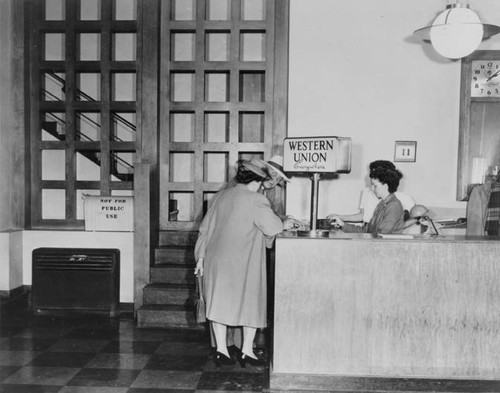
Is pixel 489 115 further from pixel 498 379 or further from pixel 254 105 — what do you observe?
pixel 498 379

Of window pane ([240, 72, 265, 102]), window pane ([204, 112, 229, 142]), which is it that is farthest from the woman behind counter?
window pane ([204, 112, 229, 142])

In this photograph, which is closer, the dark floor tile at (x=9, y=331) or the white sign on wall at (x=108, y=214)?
the dark floor tile at (x=9, y=331)

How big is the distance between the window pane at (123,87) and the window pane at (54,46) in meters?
0.73

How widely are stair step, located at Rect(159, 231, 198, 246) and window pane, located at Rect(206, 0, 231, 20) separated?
249 cm

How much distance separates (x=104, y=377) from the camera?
158 inches

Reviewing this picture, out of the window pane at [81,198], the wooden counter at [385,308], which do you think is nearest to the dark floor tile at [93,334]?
the window pane at [81,198]

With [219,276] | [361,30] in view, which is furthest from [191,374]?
[361,30]

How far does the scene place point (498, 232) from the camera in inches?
193

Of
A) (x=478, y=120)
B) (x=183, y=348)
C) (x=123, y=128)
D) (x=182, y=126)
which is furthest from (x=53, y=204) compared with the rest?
(x=478, y=120)

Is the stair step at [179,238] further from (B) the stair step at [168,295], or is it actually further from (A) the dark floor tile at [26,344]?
(A) the dark floor tile at [26,344]

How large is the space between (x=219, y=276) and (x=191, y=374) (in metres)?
0.75

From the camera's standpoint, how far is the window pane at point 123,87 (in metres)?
7.33

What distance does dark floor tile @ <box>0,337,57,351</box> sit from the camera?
4.67 m

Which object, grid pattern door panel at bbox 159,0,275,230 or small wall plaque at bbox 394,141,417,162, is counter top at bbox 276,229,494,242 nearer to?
small wall plaque at bbox 394,141,417,162
